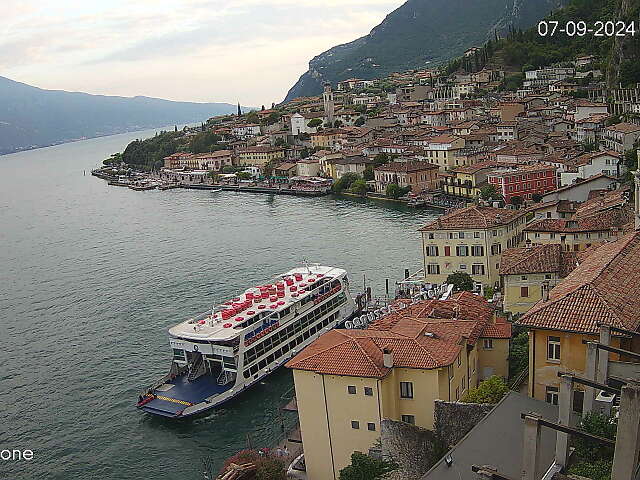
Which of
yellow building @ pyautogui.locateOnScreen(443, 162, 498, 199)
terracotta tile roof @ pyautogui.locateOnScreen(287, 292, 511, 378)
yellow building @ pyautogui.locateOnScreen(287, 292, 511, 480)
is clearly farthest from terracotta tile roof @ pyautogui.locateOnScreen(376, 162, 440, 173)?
yellow building @ pyautogui.locateOnScreen(287, 292, 511, 480)

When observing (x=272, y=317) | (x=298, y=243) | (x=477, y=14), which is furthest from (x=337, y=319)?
(x=477, y=14)

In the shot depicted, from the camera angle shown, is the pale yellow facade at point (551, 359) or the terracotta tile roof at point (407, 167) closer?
the pale yellow facade at point (551, 359)

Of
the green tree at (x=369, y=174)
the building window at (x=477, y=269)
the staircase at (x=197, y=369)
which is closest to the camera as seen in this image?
the staircase at (x=197, y=369)

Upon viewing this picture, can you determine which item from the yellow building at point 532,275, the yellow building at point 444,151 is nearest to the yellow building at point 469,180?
the yellow building at point 444,151

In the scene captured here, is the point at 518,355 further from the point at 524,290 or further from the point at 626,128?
the point at 626,128

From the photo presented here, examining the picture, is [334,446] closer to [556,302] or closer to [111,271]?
[556,302]

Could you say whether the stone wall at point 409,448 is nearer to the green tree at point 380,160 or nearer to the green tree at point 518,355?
the green tree at point 518,355
